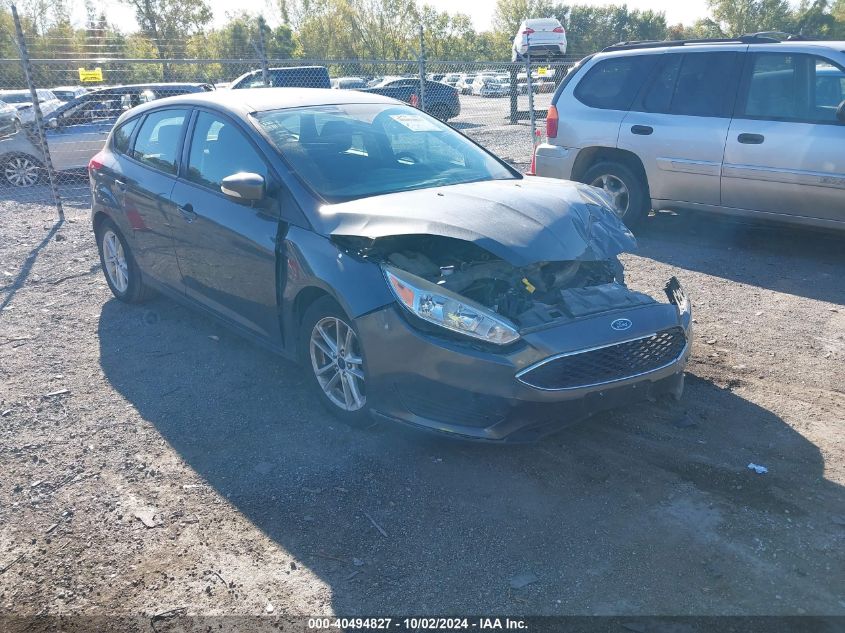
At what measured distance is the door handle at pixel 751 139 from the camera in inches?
287

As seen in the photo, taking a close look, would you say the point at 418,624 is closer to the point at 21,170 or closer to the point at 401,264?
the point at 401,264

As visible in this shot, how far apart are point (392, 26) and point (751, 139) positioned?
43.7m

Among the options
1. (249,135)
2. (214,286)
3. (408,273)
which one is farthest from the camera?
(214,286)

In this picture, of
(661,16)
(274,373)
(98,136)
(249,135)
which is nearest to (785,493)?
(274,373)

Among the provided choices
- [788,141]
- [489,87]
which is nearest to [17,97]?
[489,87]

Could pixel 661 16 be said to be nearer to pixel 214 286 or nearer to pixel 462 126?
pixel 462 126

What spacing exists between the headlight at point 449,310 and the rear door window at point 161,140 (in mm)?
2531

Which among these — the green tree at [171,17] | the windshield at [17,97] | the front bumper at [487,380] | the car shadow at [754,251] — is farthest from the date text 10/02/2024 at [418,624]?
the green tree at [171,17]

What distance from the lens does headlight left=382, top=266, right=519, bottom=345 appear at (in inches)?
145

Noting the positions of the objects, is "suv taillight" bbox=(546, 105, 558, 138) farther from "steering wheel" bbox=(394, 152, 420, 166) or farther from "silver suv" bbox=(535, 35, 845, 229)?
"steering wheel" bbox=(394, 152, 420, 166)

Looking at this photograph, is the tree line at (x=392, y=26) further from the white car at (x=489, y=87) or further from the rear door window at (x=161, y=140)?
the rear door window at (x=161, y=140)

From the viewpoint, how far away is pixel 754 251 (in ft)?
25.4

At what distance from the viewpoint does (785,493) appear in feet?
11.8

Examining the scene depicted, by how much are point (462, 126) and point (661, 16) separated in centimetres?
5419
